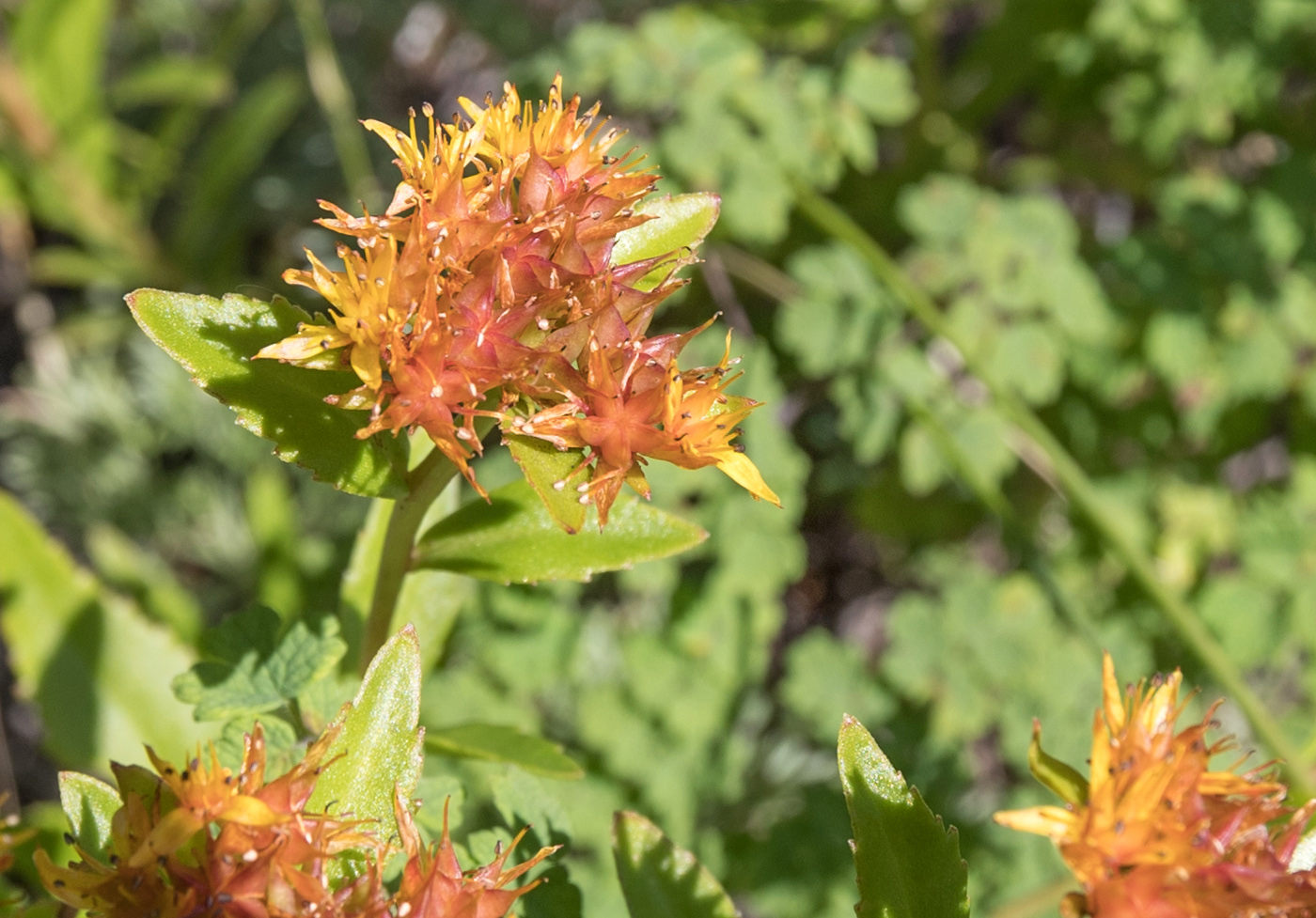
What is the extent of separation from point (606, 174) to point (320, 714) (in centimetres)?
63

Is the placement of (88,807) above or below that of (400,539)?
below

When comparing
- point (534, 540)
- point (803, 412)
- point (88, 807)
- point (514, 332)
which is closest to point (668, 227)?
point (514, 332)

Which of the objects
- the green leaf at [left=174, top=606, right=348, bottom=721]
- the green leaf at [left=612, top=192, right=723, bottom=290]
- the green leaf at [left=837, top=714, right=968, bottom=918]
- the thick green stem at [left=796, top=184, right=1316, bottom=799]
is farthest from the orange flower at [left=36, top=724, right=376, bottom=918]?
the thick green stem at [left=796, top=184, right=1316, bottom=799]

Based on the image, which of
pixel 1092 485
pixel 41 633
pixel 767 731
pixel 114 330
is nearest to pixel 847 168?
pixel 1092 485

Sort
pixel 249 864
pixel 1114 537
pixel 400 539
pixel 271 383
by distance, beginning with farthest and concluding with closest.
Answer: pixel 1114 537
pixel 400 539
pixel 271 383
pixel 249 864

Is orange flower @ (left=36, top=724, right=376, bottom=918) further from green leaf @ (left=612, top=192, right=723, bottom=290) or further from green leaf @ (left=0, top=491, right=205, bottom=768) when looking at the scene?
green leaf @ (left=0, top=491, right=205, bottom=768)

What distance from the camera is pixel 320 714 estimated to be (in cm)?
113

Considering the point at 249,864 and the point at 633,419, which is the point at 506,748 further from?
the point at 633,419

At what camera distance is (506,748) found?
1.13 metres

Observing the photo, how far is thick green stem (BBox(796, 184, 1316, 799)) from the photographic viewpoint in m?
1.86

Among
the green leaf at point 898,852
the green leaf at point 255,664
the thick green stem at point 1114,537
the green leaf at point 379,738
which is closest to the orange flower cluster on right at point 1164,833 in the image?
the green leaf at point 898,852

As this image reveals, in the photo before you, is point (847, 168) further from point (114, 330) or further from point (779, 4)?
point (114, 330)

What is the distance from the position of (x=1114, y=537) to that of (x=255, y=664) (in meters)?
1.52

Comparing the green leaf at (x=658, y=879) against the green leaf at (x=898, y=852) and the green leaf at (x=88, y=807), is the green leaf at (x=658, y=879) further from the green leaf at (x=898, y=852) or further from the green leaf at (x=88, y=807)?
the green leaf at (x=88, y=807)
